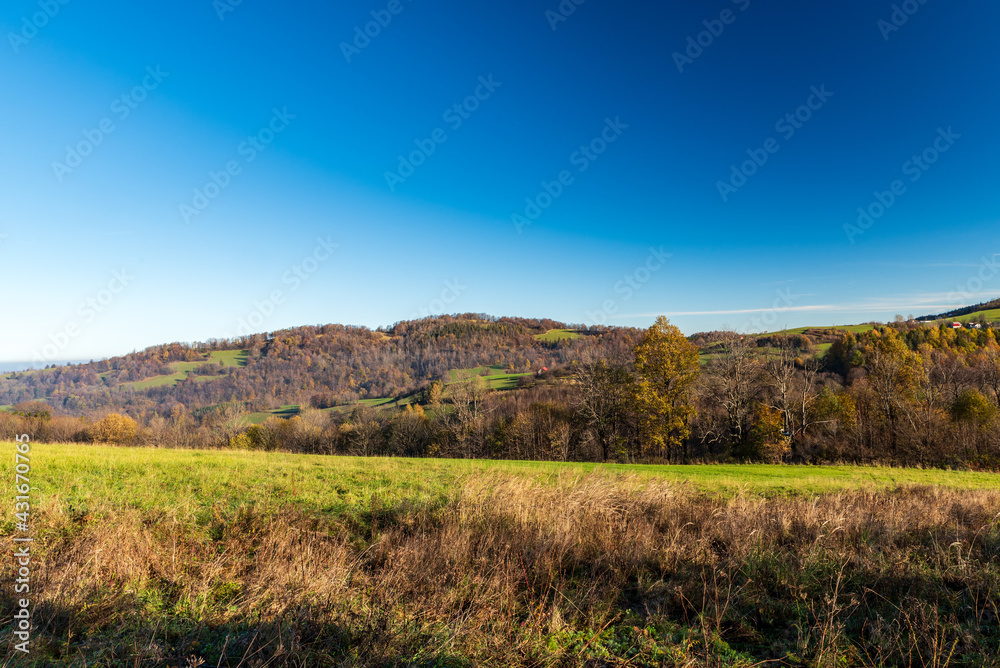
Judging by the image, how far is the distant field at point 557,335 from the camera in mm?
140000

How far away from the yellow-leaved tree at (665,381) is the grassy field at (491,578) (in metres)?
21.9

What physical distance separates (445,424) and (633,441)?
23.4 metres

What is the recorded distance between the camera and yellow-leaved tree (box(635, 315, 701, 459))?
3050cm

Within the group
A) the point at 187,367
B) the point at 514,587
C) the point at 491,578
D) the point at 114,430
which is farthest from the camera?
the point at 187,367

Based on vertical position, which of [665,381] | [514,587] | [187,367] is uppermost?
[187,367]

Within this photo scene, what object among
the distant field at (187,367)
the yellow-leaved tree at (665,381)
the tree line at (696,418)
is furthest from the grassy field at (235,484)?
the distant field at (187,367)

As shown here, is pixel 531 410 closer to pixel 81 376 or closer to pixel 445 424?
pixel 445 424

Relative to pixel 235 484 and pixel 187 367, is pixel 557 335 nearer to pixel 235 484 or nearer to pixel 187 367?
pixel 187 367

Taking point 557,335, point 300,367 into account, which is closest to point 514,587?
point 557,335

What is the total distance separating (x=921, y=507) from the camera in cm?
857

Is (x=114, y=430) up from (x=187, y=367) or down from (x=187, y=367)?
down

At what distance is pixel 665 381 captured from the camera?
1225 inches

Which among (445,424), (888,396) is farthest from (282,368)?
(888,396)

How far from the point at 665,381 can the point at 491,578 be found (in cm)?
2895
